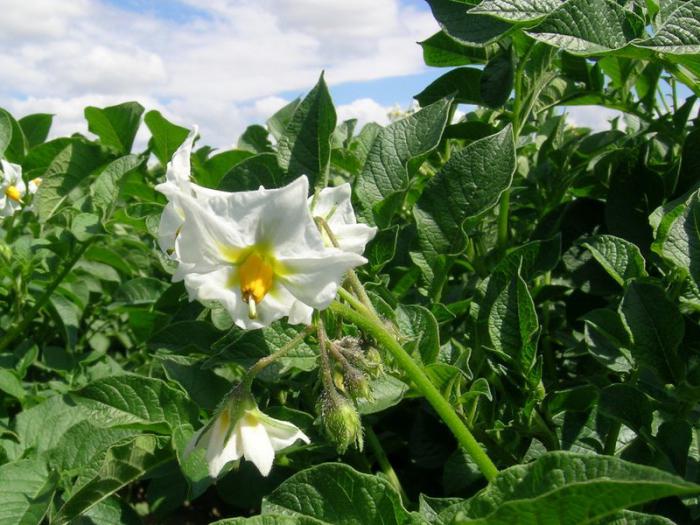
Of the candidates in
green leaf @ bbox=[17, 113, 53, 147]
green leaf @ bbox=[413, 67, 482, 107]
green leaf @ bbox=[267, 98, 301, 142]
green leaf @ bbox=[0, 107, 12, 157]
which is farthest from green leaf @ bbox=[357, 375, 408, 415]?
green leaf @ bbox=[17, 113, 53, 147]

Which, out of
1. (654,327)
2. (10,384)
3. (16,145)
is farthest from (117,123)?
(654,327)

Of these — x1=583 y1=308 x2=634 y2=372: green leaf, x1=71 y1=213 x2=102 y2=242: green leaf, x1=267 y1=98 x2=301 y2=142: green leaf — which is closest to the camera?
x1=583 y1=308 x2=634 y2=372: green leaf

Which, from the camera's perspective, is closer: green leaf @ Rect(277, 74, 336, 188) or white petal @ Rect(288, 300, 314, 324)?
white petal @ Rect(288, 300, 314, 324)

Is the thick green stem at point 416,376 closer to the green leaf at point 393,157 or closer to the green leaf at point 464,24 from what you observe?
the green leaf at point 393,157

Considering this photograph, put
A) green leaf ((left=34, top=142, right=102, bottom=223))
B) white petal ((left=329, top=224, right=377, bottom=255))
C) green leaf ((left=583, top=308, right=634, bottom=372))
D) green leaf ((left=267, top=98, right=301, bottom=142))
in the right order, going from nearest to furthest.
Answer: white petal ((left=329, top=224, right=377, bottom=255)), green leaf ((left=583, top=308, right=634, bottom=372)), green leaf ((left=267, top=98, right=301, bottom=142)), green leaf ((left=34, top=142, right=102, bottom=223))

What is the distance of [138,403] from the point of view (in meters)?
1.33

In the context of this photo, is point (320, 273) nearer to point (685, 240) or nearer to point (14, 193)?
point (685, 240)

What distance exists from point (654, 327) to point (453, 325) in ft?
2.09

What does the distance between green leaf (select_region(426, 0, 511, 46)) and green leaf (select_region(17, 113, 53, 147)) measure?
5.60 ft

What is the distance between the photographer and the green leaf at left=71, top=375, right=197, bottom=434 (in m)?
1.32

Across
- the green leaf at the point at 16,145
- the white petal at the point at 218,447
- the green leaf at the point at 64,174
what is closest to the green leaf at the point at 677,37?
the white petal at the point at 218,447

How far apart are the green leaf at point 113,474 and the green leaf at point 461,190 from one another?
603 mm

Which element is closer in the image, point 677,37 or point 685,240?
point 677,37

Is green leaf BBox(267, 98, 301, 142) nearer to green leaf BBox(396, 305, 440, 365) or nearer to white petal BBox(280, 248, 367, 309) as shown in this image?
green leaf BBox(396, 305, 440, 365)
